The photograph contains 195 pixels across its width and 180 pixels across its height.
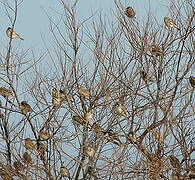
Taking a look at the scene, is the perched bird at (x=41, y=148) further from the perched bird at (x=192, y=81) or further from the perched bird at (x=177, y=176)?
the perched bird at (x=192, y=81)

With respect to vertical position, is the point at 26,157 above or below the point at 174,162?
above

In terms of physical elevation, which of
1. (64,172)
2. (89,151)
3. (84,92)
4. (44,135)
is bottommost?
(64,172)

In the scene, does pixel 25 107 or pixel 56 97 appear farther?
pixel 25 107

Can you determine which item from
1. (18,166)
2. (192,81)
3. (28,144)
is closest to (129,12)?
(192,81)

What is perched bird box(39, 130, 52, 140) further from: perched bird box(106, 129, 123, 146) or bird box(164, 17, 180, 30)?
bird box(164, 17, 180, 30)

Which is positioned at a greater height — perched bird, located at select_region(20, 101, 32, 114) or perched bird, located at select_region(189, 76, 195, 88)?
perched bird, located at select_region(20, 101, 32, 114)

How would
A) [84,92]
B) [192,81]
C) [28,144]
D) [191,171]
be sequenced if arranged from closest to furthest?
[191,171], [192,81], [28,144], [84,92]

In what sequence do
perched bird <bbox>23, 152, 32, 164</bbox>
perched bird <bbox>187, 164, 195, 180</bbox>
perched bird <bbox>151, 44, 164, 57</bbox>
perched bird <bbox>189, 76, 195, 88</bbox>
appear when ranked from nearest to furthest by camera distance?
perched bird <bbox>187, 164, 195, 180</bbox> < perched bird <bbox>189, 76, 195, 88</bbox> < perched bird <bbox>151, 44, 164, 57</bbox> < perched bird <bbox>23, 152, 32, 164</bbox>

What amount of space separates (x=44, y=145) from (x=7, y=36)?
4.53 ft

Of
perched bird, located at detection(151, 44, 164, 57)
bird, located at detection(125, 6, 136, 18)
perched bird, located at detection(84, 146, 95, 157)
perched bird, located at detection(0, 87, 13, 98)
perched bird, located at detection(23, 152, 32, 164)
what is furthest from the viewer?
perched bird, located at detection(0, 87, 13, 98)

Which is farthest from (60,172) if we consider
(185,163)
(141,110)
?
(185,163)

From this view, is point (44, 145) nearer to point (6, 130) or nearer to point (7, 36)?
point (6, 130)

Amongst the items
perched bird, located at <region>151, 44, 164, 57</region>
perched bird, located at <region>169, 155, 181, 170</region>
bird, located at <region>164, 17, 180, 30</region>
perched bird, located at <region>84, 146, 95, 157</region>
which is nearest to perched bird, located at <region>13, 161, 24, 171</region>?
perched bird, located at <region>84, 146, 95, 157</region>

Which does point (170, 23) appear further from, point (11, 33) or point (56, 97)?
point (11, 33)
